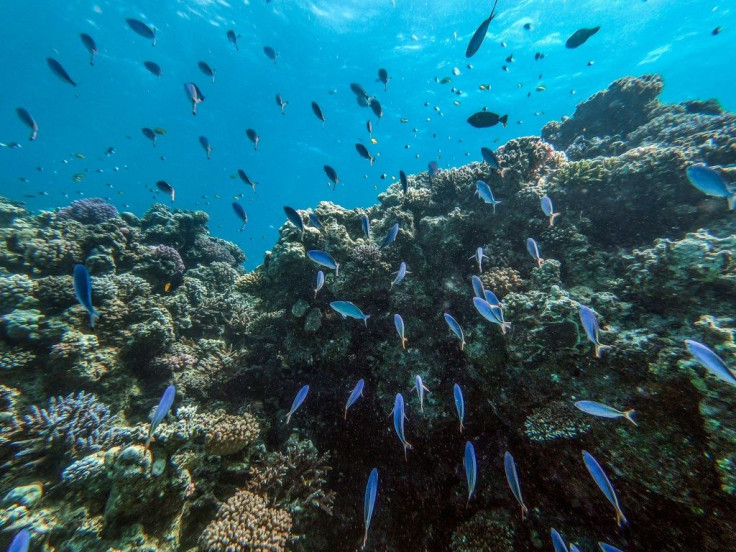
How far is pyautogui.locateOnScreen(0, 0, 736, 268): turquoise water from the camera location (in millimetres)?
22547

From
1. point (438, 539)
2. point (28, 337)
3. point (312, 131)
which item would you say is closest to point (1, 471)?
point (28, 337)

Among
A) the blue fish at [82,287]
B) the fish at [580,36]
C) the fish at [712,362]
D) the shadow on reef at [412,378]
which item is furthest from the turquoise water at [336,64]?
the blue fish at [82,287]

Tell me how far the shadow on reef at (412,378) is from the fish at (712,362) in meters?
0.60

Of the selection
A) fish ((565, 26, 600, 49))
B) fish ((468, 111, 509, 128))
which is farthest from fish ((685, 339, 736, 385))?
fish ((565, 26, 600, 49))

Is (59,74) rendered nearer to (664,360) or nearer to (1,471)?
(1,471)

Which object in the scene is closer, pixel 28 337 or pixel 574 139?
pixel 28 337

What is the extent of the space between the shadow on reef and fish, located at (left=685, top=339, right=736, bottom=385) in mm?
600

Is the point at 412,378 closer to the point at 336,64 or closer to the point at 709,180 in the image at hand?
the point at 709,180

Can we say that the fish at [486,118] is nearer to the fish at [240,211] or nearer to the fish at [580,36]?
the fish at [580,36]

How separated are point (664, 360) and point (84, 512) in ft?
21.9

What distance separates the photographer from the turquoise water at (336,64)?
2255cm

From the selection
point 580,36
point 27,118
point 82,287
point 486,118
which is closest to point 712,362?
point 486,118

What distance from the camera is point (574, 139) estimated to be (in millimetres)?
10820

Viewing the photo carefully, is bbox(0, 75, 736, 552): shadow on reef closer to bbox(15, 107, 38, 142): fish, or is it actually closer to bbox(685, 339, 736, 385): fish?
bbox(685, 339, 736, 385): fish
